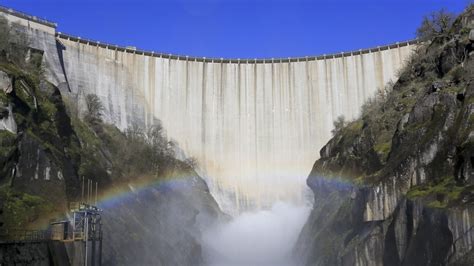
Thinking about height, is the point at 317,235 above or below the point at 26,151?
below

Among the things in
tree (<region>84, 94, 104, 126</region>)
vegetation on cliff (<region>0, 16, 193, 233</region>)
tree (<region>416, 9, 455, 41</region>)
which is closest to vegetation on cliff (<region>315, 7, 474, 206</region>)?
tree (<region>416, 9, 455, 41</region>)

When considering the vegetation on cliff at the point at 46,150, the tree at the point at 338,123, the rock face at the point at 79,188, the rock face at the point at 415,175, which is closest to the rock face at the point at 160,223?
the rock face at the point at 79,188

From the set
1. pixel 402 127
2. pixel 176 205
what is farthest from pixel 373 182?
pixel 176 205

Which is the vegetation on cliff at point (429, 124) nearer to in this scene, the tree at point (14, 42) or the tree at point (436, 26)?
the tree at point (436, 26)

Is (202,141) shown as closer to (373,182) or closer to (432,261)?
(373,182)

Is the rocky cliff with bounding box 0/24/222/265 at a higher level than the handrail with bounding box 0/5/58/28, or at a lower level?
lower

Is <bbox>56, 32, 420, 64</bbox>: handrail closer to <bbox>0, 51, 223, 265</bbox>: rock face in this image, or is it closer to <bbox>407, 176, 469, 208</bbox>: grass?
<bbox>0, 51, 223, 265</bbox>: rock face

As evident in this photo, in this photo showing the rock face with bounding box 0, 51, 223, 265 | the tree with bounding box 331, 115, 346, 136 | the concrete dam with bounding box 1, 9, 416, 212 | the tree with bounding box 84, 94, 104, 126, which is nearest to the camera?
the rock face with bounding box 0, 51, 223, 265

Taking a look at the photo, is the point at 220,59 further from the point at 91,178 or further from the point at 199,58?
the point at 91,178
